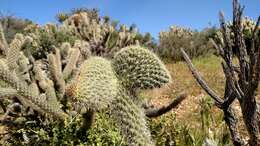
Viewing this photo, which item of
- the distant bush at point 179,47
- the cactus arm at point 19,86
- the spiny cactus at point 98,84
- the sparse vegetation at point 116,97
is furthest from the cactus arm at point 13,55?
the distant bush at point 179,47

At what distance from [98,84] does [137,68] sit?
206 mm

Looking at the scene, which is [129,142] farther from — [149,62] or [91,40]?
[91,40]

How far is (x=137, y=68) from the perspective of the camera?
214 cm

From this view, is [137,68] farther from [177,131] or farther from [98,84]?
[177,131]

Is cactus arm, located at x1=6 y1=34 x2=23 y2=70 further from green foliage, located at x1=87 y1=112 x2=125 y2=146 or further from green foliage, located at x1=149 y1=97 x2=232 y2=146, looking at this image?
green foliage, located at x1=149 y1=97 x2=232 y2=146

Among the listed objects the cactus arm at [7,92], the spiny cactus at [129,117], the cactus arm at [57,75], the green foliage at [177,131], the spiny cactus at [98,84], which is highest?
the cactus arm at [57,75]

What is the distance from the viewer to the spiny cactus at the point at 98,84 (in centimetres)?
210

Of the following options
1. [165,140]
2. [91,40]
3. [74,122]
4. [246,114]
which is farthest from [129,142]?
[91,40]

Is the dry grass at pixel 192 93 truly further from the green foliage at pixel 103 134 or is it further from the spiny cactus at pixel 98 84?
the spiny cactus at pixel 98 84

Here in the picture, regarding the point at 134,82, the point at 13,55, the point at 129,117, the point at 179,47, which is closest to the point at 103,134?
the point at 13,55

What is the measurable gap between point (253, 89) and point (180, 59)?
52.2 ft

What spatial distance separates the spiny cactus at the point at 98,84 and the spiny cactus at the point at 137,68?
0.05 m

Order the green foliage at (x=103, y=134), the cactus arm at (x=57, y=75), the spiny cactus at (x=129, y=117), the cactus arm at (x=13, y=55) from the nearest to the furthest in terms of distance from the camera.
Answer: the spiny cactus at (x=129, y=117) < the green foliage at (x=103, y=134) < the cactus arm at (x=13, y=55) < the cactus arm at (x=57, y=75)

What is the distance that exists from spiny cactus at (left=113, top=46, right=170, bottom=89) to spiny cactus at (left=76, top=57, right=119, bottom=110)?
0.16 ft
